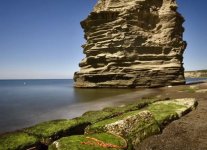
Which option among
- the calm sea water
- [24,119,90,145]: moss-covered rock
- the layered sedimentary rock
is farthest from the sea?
the layered sedimentary rock

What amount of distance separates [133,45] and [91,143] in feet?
120

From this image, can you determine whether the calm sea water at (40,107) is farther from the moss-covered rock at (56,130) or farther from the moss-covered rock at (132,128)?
the moss-covered rock at (132,128)

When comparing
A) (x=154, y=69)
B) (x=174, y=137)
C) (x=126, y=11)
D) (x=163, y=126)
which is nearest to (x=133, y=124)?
(x=174, y=137)

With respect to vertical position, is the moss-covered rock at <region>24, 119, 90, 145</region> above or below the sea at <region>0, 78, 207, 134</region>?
above

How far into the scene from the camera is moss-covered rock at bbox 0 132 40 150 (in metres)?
6.20

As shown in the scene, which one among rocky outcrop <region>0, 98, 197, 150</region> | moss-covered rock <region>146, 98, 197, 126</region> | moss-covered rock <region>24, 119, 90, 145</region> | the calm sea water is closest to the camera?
rocky outcrop <region>0, 98, 197, 150</region>

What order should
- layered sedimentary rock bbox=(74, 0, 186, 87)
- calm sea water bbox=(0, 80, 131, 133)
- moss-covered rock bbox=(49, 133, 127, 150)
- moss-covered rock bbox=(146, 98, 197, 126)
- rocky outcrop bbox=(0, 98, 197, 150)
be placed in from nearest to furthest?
moss-covered rock bbox=(49, 133, 127, 150) → rocky outcrop bbox=(0, 98, 197, 150) → moss-covered rock bbox=(146, 98, 197, 126) → calm sea water bbox=(0, 80, 131, 133) → layered sedimentary rock bbox=(74, 0, 186, 87)

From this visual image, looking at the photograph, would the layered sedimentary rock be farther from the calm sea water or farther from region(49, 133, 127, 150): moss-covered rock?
region(49, 133, 127, 150): moss-covered rock

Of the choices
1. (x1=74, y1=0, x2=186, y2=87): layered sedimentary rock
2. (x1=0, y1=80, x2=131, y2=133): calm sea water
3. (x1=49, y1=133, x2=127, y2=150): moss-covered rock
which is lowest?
(x1=0, y1=80, x2=131, y2=133): calm sea water

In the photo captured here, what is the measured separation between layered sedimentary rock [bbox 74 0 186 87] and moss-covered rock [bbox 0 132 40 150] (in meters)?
33.5

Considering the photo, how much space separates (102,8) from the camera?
152 ft

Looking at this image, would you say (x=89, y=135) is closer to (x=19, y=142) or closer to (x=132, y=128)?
(x=132, y=128)

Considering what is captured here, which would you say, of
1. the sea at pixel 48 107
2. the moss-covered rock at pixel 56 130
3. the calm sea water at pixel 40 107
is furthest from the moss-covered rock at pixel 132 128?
the calm sea water at pixel 40 107

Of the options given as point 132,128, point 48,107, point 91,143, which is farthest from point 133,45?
point 91,143
